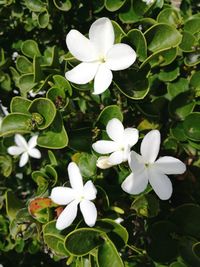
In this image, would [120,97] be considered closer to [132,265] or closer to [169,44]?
[169,44]

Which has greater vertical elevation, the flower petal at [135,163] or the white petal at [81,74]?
the white petal at [81,74]

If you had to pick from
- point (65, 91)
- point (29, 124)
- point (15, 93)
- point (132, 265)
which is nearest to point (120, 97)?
point (65, 91)

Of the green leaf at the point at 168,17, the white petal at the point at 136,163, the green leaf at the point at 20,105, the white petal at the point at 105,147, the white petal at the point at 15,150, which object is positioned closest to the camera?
the white petal at the point at 136,163

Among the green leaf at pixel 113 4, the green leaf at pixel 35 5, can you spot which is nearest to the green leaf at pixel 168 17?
the green leaf at pixel 113 4

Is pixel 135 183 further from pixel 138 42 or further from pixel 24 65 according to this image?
pixel 24 65

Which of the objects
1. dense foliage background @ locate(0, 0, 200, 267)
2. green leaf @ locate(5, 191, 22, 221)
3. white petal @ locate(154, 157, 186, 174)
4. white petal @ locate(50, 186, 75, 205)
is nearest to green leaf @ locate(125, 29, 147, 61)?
dense foliage background @ locate(0, 0, 200, 267)

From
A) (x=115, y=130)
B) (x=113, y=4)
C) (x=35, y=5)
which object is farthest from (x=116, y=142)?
(x=35, y=5)

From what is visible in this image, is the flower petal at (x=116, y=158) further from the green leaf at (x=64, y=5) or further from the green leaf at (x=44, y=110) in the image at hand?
the green leaf at (x=64, y=5)
